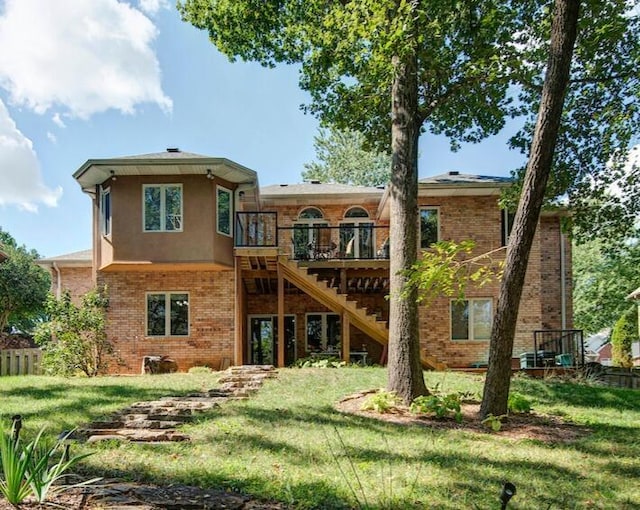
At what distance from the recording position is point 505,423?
259 inches

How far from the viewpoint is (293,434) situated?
19.4 ft

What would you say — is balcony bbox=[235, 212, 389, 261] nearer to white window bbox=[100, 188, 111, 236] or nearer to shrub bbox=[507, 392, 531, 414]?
white window bbox=[100, 188, 111, 236]

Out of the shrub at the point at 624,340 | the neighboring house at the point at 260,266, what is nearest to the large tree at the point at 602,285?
the shrub at the point at 624,340

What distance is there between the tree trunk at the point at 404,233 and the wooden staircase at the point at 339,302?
19.1ft

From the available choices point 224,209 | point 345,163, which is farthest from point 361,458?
point 345,163

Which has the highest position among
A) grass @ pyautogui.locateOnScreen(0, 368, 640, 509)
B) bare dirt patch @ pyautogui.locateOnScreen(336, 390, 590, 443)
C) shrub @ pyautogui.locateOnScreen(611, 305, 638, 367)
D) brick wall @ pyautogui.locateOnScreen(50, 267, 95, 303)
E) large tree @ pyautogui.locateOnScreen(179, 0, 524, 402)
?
large tree @ pyautogui.locateOnScreen(179, 0, 524, 402)

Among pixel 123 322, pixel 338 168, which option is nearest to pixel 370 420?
pixel 123 322

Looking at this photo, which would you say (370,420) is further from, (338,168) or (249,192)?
(338,168)

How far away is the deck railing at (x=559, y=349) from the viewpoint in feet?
46.1

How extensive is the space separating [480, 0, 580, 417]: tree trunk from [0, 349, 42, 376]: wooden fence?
1256 cm

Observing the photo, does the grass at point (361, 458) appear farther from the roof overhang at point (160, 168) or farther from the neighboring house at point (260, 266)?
the roof overhang at point (160, 168)

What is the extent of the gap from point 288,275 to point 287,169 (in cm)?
2306

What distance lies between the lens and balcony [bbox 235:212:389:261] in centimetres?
1609

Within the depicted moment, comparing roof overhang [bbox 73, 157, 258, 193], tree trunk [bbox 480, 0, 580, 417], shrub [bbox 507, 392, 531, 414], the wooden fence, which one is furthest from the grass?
roof overhang [bbox 73, 157, 258, 193]
